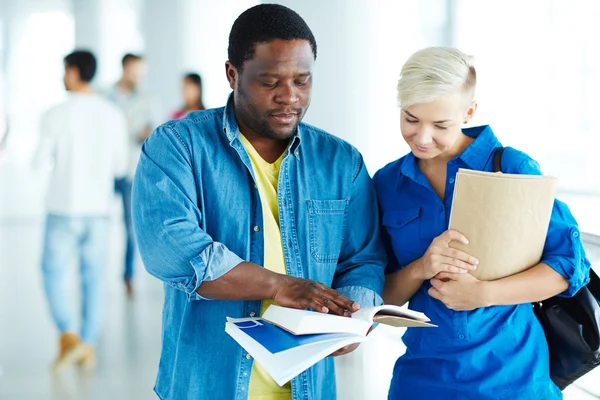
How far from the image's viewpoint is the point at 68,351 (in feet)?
13.1

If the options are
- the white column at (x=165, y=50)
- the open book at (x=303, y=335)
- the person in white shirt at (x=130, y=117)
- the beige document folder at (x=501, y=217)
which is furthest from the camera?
the white column at (x=165, y=50)

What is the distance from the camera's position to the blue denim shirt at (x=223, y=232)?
4.63ft

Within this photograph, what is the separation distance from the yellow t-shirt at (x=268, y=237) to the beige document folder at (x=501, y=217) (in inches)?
14.9

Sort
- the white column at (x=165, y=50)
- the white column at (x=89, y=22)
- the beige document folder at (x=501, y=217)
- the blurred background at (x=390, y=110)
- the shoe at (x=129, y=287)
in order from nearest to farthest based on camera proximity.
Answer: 1. the beige document folder at (x=501, y=217)
2. the blurred background at (x=390, y=110)
3. the shoe at (x=129, y=287)
4. the white column at (x=165, y=50)
5. the white column at (x=89, y=22)

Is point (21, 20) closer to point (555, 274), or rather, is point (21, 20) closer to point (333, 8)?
point (333, 8)

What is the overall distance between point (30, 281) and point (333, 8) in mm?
3878

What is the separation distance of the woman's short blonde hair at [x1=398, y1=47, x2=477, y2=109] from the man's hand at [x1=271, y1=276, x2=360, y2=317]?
Result: 0.47 meters

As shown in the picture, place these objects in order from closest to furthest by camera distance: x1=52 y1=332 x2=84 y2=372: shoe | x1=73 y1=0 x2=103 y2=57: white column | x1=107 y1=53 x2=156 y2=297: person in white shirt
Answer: x1=52 y1=332 x2=84 y2=372: shoe, x1=107 y1=53 x2=156 y2=297: person in white shirt, x1=73 y1=0 x2=103 y2=57: white column

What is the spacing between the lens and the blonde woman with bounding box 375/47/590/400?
1.50 metres

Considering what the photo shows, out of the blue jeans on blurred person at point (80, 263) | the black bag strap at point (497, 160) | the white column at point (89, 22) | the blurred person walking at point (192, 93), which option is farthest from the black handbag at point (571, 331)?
the white column at point (89, 22)

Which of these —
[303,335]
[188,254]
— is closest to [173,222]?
[188,254]

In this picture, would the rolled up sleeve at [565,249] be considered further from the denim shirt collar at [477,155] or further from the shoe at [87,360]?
the shoe at [87,360]

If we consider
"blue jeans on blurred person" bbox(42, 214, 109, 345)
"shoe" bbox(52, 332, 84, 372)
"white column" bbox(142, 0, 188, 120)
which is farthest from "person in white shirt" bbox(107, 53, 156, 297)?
"white column" bbox(142, 0, 188, 120)

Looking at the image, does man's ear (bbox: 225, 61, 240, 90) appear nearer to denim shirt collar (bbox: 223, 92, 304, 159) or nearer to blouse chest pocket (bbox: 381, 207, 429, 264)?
denim shirt collar (bbox: 223, 92, 304, 159)
